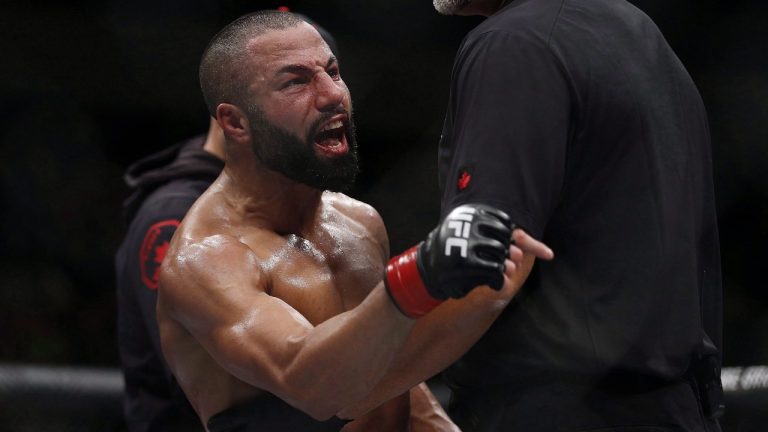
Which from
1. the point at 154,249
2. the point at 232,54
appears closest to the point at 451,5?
the point at 232,54

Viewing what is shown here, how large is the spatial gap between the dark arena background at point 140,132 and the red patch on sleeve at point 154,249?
75 centimetres

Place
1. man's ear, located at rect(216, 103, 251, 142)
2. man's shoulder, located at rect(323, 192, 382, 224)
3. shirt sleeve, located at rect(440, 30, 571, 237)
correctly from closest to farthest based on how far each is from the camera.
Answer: shirt sleeve, located at rect(440, 30, 571, 237)
man's ear, located at rect(216, 103, 251, 142)
man's shoulder, located at rect(323, 192, 382, 224)

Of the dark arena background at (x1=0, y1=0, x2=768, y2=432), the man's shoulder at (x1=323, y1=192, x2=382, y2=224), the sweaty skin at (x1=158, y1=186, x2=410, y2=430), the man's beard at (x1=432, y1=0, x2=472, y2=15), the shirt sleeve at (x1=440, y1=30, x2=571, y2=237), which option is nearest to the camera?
the shirt sleeve at (x1=440, y1=30, x2=571, y2=237)

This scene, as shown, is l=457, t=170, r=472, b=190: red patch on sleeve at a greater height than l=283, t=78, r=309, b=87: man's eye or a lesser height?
greater

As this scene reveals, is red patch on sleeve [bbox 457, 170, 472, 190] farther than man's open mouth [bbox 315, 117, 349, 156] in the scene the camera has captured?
No

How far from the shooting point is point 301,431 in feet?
5.08

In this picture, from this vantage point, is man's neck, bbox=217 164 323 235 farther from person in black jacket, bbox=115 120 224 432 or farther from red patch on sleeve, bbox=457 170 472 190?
person in black jacket, bbox=115 120 224 432

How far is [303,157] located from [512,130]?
1.37ft

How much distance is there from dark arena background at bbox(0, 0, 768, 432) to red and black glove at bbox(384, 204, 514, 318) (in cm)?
189

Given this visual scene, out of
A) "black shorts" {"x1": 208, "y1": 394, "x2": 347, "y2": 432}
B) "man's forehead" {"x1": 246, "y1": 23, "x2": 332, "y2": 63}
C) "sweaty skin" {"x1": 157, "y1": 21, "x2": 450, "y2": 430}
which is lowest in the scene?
"black shorts" {"x1": 208, "y1": 394, "x2": 347, "y2": 432}

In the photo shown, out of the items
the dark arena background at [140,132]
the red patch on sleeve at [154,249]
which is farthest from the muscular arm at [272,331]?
the dark arena background at [140,132]

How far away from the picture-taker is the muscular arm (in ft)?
4.17

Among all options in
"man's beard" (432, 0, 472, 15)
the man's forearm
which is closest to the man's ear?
"man's beard" (432, 0, 472, 15)

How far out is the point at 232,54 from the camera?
158 centimetres
